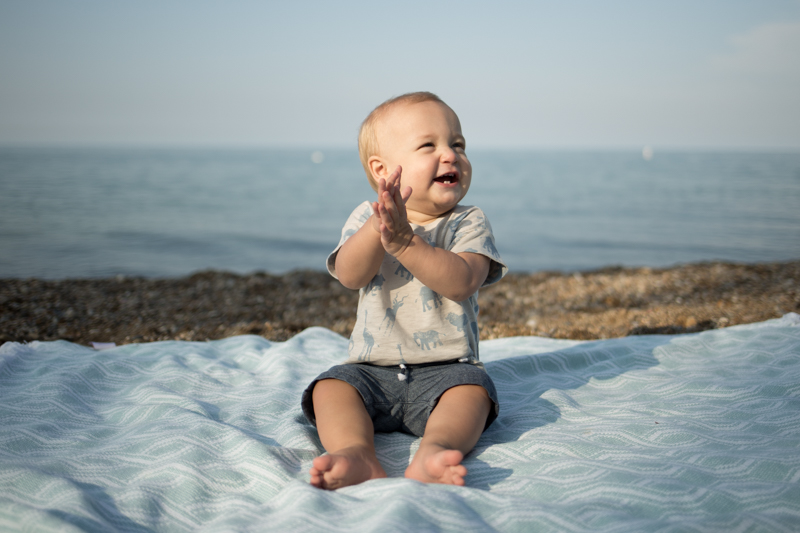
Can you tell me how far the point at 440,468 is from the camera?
5.10 feet

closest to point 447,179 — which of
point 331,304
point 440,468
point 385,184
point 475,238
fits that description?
point 475,238

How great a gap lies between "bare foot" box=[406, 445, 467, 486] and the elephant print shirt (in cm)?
54

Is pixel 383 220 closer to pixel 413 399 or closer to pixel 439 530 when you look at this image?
pixel 413 399

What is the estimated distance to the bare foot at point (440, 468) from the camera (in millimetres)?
1537

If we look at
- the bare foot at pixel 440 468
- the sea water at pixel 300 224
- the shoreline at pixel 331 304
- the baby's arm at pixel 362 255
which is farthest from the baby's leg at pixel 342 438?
the sea water at pixel 300 224

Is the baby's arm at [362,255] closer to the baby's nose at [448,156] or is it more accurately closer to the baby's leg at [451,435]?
the baby's nose at [448,156]

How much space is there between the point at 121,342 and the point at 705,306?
180 inches

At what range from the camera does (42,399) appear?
233 cm

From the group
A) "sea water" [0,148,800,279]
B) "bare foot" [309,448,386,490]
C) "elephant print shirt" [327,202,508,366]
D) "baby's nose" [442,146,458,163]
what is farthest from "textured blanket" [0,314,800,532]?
"sea water" [0,148,800,279]

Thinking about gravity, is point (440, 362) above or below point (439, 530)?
above

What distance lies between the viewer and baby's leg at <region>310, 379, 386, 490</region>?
61.0 inches

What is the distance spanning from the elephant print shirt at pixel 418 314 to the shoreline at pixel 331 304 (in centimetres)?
188

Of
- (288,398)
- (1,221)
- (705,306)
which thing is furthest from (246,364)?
(1,221)

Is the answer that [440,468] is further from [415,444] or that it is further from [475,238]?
[475,238]
